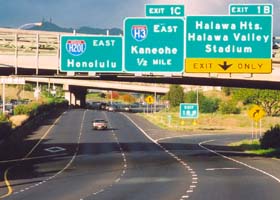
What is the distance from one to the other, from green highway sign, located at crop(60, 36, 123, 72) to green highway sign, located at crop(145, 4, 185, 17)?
7.34ft

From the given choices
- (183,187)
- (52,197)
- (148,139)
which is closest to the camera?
(52,197)

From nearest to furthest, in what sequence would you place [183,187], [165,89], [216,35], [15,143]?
[183,187] → [216,35] → [15,143] → [165,89]

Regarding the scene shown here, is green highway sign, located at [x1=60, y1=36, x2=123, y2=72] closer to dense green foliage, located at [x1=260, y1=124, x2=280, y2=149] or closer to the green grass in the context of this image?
the green grass

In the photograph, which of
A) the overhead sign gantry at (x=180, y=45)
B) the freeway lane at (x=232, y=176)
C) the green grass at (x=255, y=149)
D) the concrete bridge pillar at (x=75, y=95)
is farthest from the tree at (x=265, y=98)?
the overhead sign gantry at (x=180, y=45)

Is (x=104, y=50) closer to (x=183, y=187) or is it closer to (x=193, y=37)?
(x=193, y=37)

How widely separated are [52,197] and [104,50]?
13.3 meters

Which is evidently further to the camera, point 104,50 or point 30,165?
point 30,165

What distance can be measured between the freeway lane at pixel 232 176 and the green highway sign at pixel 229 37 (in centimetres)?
622

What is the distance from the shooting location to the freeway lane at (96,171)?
26.8 metres

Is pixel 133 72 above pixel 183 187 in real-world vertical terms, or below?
above

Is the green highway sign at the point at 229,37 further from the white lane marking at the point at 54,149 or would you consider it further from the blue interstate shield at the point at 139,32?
the white lane marking at the point at 54,149

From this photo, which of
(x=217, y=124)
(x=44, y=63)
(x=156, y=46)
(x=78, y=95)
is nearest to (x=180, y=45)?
(x=156, y=46)

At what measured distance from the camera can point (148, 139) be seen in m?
73.3

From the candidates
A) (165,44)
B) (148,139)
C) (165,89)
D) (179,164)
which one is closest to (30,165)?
(179,164)
